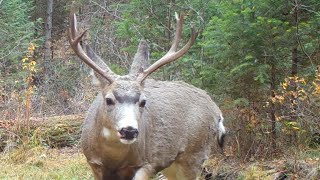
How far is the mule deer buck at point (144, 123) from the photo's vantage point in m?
5.36

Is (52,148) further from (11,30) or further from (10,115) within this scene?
(11,30)

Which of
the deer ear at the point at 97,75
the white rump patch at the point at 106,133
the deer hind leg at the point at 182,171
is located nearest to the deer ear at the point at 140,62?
the deer ear at the point at 97,75

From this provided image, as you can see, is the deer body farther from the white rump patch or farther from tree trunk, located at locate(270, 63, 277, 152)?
tree trunk, located at locate(270, 63, 277, 152)

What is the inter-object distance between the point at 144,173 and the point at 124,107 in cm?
87

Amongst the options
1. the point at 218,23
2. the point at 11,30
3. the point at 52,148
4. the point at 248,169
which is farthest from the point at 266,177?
the point at 11,30

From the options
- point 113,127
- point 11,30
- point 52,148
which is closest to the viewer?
point 113,127

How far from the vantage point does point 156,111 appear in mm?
6367

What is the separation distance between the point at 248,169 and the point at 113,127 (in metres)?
2.46

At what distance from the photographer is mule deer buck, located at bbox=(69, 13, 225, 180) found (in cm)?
536

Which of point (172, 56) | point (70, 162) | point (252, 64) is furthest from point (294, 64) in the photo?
point (70, 162)

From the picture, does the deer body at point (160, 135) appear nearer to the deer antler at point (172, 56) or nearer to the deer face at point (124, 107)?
the deer face at point (124, 107)

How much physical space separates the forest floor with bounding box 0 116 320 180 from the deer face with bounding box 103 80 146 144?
2.18 m

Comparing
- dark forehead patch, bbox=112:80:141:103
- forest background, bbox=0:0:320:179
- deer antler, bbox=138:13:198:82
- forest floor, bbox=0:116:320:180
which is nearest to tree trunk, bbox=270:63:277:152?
forest background, bbox=0:0:320:179

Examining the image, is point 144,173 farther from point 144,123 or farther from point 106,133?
point 106,133
